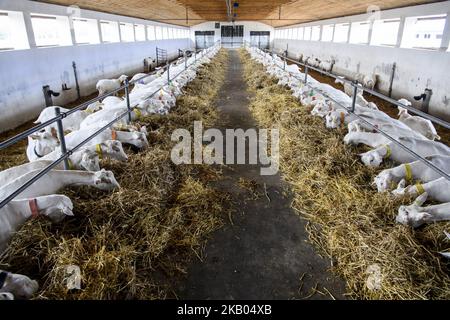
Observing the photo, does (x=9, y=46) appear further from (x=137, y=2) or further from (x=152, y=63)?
(x=152, y=63)

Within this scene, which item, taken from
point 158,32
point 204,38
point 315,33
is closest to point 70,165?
point 315,33

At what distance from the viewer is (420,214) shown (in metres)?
2.92

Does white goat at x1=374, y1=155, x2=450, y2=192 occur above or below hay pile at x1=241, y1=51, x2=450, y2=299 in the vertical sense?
above

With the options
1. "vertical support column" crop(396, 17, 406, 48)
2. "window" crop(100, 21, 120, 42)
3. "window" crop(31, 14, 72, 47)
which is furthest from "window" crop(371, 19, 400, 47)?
"window" crop(100, 21, 120, 42)

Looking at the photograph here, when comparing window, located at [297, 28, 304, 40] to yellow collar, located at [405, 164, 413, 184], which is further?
window, located at [297, 28, 304, 40]

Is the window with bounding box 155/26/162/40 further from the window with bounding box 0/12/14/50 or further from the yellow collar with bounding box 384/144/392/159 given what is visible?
the yellow collar with bounding box 384/144/392/159

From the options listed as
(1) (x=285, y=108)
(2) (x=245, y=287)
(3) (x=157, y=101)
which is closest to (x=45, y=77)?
(3) (x=157, y=101)

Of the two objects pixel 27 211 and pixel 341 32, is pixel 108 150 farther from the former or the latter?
pixel 341 32

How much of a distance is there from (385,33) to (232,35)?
3262 cm

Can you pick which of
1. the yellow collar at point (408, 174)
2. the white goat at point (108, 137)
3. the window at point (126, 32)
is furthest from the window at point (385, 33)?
the window at point (126, 32)

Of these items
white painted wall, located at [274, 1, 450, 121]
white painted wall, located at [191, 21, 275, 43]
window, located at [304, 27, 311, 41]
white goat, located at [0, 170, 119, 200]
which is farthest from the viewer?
white painted wall, located at [191, 21, 275, 43]

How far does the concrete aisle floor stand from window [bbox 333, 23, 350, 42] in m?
16.6

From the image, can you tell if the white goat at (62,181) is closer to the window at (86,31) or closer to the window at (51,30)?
the window at (51,30)

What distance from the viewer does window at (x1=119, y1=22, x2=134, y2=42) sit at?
1791 cm
